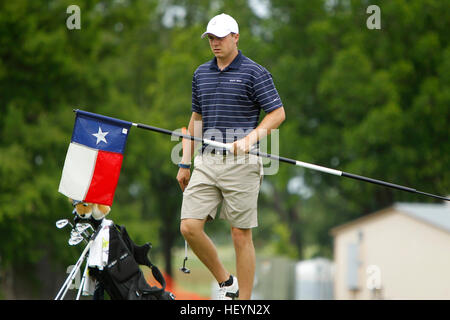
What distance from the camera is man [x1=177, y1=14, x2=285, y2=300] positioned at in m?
4.86

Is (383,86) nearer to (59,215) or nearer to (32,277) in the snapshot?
(59,215)

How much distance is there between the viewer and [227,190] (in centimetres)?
496

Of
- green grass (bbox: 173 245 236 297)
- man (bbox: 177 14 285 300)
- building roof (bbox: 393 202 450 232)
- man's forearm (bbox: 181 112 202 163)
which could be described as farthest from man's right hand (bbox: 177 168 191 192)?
green grass (bbox: 173 245 236 297)

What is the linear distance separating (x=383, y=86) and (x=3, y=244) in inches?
467

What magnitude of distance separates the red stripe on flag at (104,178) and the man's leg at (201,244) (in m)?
0.60

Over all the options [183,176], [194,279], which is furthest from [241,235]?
[194,279]

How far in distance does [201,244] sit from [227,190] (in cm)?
43

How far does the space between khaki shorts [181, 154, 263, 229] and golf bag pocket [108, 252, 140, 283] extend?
505 mm

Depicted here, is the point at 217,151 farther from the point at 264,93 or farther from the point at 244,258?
the point at 244,258

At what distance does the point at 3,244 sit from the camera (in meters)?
17.5

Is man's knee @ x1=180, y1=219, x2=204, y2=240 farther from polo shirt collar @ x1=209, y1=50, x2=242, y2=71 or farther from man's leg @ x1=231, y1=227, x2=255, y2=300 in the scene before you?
polo shirt collar @ x1=209, y1=50, x2=242, y2=71

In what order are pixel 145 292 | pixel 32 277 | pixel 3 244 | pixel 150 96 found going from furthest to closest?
pixel 150 96 < pixel 32 277 < pixel 3 244 < pixel 145 292

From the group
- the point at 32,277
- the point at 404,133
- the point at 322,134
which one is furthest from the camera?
the point at 322,134

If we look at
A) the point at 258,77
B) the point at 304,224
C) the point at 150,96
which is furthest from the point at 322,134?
the point at 258,77
